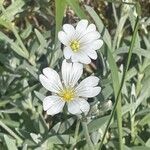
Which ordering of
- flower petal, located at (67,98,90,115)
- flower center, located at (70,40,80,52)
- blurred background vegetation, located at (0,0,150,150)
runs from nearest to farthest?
flower petal, located at (67,98,90,115) < flower center, located at (70,40,80,52) < blurred background vegetation, located at (0,0,150,150)

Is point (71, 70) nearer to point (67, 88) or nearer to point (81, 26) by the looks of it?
point (67, 88)

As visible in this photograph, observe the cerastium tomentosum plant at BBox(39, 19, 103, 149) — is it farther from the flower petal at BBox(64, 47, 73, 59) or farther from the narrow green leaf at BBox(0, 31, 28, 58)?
the narrow green leaf at BBox(0, 31, 28, 58)

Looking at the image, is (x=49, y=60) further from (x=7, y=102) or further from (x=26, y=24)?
(x=26, y=24)

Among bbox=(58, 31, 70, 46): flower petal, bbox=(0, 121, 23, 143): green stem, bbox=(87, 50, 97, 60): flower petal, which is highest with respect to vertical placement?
bbox=(58, 31, 70, 46): flower petal

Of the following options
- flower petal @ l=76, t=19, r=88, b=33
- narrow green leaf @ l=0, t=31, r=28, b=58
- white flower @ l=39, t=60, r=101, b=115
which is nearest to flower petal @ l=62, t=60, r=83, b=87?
white flower @ l=39, t=60, r=101, b=115

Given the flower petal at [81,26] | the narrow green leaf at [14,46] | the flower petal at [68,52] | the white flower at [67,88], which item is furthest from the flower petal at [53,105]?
the narrow green leaf at [14,46]

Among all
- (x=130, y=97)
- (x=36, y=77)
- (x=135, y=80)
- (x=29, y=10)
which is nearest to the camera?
(x=36, y=77)

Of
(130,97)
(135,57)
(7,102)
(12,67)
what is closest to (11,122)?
(7,102)
